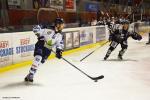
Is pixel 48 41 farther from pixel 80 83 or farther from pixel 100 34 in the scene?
pixel 100 34

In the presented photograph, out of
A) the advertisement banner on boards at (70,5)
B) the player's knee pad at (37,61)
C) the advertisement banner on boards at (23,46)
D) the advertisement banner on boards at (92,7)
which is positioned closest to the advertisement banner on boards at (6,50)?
the advertisement banner on boards at (23,46)

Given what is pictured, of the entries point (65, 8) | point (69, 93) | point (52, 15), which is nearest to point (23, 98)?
point (69, 93)

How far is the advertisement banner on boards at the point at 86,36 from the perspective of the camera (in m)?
13.4

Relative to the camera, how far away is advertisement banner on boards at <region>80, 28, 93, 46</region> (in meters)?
13.4

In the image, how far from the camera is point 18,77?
7312 mm

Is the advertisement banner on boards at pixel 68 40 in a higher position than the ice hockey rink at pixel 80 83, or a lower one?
higher

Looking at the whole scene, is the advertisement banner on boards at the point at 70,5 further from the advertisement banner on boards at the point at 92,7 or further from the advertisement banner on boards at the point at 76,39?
the advertisement banner on boards at the point at 92,7

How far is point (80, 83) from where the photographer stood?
6.71 meters

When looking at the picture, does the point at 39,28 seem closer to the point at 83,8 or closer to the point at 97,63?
the point at 97,63

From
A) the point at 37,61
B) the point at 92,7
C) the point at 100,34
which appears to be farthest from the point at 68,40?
the point at 92,7

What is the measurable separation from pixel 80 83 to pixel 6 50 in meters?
2.54

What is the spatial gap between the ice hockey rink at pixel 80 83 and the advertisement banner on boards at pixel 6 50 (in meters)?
0.34

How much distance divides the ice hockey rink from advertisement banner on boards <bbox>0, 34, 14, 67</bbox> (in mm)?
337

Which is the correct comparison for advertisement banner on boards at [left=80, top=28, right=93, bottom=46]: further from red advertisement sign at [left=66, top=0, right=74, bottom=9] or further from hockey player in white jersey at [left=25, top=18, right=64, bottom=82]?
hockey player in white jersey at [left=25, top=18, right=64, bottom=82]
